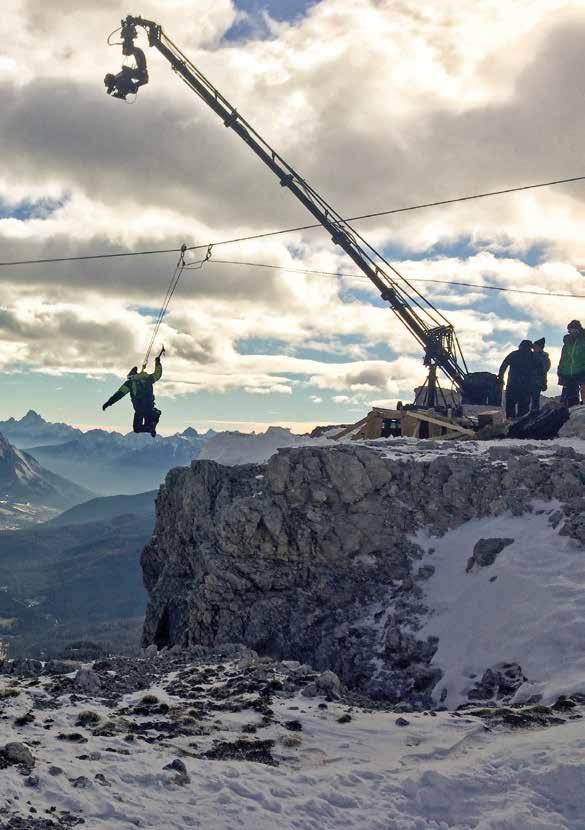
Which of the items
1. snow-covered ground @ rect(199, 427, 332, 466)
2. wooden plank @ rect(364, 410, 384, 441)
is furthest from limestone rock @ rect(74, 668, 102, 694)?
wooden plank @ rect(364, 410, 384, 441)

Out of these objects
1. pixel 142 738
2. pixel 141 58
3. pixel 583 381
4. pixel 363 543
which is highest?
pixel 141 58

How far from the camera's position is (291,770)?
844 centimetres

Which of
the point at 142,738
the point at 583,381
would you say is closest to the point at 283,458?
the point at 142,738

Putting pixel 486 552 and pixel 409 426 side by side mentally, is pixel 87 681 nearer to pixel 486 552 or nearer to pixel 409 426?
pixel 486 552

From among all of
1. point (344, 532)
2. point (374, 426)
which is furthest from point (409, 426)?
point (344, 532)

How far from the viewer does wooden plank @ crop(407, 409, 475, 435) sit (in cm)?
2452

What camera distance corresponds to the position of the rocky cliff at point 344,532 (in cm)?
1703

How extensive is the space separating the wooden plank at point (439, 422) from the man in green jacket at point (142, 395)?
1010 cm

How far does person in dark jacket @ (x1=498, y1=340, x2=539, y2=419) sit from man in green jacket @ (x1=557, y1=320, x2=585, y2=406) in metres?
1.20

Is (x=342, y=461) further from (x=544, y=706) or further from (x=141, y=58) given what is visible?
(x=141, y=58)

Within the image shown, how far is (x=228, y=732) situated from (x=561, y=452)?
13.2m

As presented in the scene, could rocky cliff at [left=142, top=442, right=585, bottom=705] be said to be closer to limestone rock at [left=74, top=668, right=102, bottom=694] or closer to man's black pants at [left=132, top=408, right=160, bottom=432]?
man's black pants at [left=132, top=408, right=160, bottom=432]

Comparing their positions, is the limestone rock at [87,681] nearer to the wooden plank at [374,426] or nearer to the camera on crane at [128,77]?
the wooden plank at [374,426]

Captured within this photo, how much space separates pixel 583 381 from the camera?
27.4 meters
